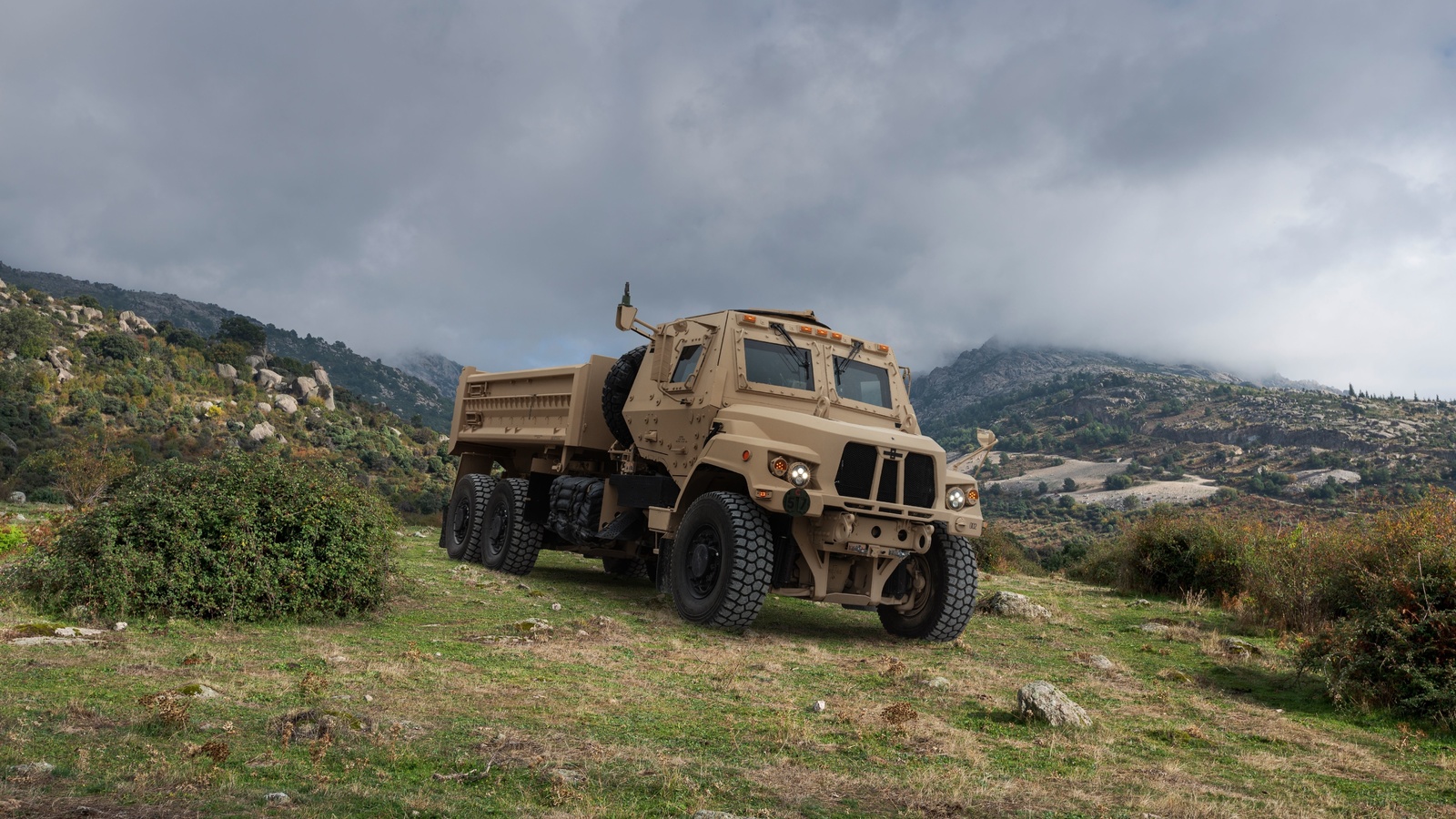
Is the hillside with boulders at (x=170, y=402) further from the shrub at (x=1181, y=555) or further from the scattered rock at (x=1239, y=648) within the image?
the scattered rock at (x=1239, y=648)

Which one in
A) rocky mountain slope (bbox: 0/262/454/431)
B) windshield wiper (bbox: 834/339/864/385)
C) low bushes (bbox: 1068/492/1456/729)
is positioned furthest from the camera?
rocky mountain slope (bbox: 0/262/454/431)

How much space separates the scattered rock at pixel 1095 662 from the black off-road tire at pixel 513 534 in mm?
7940

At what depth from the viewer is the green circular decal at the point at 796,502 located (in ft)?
28.9

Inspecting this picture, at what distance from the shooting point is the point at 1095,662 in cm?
908

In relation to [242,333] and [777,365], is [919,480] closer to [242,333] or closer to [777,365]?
[777,365]

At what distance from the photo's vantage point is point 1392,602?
771 centimetres

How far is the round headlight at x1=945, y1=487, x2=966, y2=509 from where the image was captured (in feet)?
32.2

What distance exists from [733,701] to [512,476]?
1099 cm

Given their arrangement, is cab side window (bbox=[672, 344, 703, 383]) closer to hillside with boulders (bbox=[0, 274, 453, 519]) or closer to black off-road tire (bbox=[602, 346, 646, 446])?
black off-road tire (bbox=[602, 346, 646, 446])

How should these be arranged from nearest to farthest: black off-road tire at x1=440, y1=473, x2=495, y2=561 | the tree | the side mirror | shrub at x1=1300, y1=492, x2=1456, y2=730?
shrub at x1=1300, y1=492, x2=1456, y2=730
the side mirror
black off-road tire at x1=440, y1=473, x2=495, y2=561
the tree

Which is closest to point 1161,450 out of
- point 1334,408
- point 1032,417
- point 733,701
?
point 1334,408

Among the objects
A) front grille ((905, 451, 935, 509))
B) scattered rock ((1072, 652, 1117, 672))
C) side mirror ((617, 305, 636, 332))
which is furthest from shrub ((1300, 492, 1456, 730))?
side mirror ((617, 305, 636, 332))

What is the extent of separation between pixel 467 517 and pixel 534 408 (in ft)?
7.93

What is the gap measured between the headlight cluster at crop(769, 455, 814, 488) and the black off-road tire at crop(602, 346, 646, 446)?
3.99 metres
